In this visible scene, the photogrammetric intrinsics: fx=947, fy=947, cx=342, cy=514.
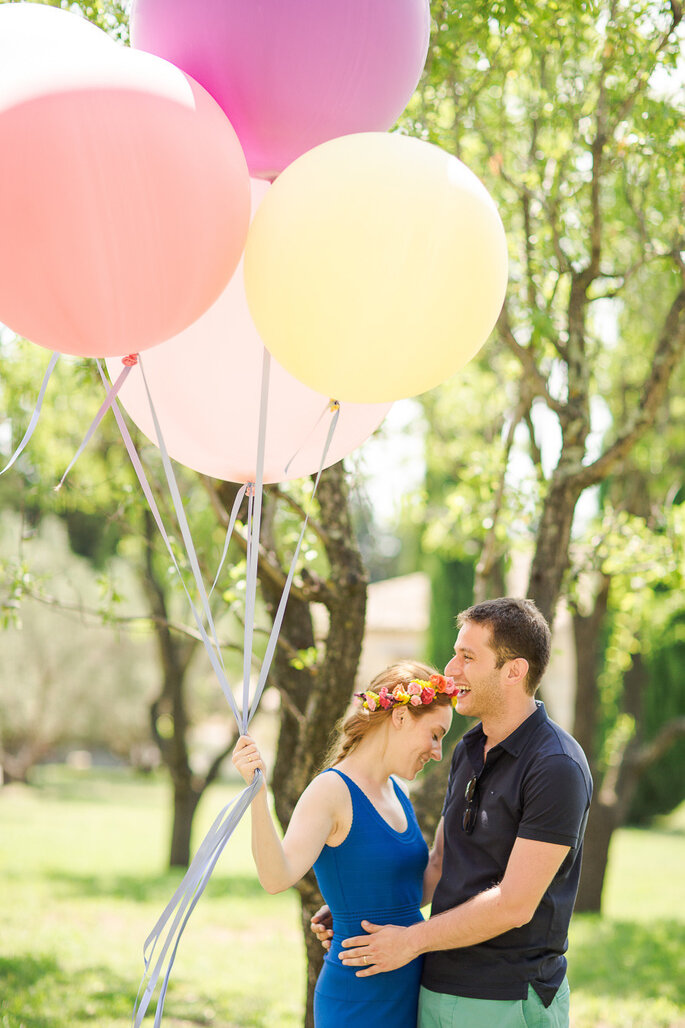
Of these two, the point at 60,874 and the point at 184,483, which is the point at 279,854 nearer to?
the point at 184,483

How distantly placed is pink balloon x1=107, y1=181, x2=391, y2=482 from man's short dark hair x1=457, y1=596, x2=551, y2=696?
67 cm

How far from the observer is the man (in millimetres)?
2330

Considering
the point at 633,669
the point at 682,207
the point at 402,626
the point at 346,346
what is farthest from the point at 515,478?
the point at 402,626

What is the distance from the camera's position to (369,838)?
2.53 meters

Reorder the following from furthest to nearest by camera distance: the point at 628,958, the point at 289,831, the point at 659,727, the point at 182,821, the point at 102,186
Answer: the point at 659,727, the point at 182,821, the point at 628,958, the point at 289,831, the point at 102,186

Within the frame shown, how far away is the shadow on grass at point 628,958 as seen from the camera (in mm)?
6332

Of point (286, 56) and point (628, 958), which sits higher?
point (286, 56)

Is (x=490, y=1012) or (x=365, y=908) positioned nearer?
(x=490, y=1012)

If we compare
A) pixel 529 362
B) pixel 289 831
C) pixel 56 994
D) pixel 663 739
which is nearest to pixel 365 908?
pixel 289 831

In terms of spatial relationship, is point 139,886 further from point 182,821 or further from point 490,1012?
point 490,1012

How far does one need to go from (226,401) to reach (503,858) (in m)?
1.42

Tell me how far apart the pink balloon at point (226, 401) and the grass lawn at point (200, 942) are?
360 cm

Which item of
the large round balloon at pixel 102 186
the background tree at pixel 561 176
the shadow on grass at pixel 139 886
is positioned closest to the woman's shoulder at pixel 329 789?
the large round balloon at pixel 102 186

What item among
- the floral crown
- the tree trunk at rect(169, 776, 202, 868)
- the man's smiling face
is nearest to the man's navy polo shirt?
the man's smiling face
